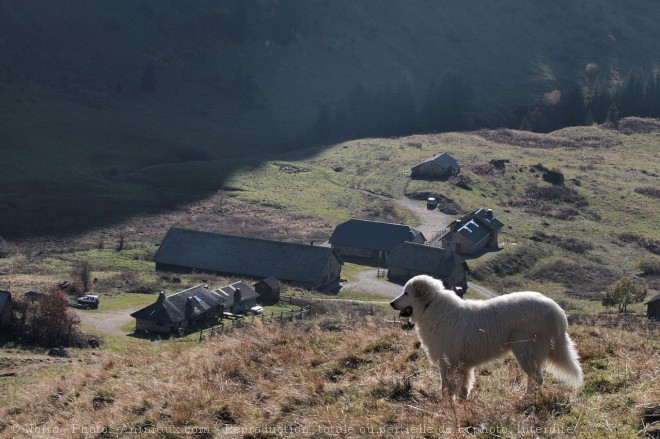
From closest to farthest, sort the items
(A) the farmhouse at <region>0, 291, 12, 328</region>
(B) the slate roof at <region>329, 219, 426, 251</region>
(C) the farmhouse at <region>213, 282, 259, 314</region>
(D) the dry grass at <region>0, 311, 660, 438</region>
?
(D) the dry grass at <region>0, 311, 660, 438</region>
(A) the farmhouse at <region>0, 291, 12, 328</region>
(C) the farmhouse at <region>213, 282, 259, 314</region>
(B) the slate roof at <region>329, 219, 426, 251</region>

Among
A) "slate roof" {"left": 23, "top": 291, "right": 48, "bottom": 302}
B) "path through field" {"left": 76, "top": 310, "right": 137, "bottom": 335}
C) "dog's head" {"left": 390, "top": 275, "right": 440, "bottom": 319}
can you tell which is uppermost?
"dog's head" {"left": 390, "top": 275, "right": 440, "bottom": 319}

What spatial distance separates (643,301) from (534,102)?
364 feet

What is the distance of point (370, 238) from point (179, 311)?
32.5 m

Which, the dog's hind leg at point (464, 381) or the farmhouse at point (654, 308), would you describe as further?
the farmhouse at point (654, 308)

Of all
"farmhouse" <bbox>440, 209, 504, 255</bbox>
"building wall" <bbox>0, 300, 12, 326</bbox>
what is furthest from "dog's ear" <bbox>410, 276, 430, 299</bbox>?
"farmhouse" <bbox>440, 209, 504, 255</bbox>

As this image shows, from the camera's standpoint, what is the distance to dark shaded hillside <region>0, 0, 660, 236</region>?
104 metres

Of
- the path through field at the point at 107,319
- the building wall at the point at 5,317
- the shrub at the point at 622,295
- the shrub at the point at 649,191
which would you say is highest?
the shrub at the point at 649,191

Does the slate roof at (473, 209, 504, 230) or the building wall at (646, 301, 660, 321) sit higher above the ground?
the slate roof at (473, 209, 504, 230)

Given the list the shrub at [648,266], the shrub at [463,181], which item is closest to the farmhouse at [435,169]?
the shrub at [463,181]

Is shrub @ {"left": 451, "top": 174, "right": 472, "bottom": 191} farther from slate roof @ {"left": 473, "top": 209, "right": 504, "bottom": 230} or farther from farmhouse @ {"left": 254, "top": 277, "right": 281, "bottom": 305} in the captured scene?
farmhouse @ {"left": 254, "top": 277, "right": 281, "bottom": 305}

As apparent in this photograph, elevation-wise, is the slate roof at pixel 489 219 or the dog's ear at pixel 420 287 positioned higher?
the dog's ear at pixel 420 287

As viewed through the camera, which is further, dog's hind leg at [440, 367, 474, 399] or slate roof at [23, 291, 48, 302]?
slate roof at [23, 291, 48, 302]

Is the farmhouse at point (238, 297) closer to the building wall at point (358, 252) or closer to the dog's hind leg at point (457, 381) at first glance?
the building wall at point (358, 252)

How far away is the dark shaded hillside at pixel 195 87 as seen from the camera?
4097 inches
